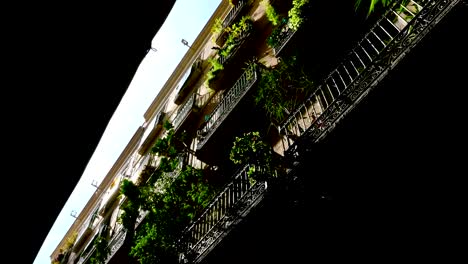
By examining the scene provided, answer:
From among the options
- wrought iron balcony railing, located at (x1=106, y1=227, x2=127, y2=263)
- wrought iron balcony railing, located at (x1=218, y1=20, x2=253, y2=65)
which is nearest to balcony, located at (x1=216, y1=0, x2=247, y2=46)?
wrought iron balcony railing, located at (x1=218, y1=20, x2=253, y2=65)

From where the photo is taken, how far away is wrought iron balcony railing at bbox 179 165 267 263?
650 cm

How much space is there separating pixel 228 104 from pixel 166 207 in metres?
3.75

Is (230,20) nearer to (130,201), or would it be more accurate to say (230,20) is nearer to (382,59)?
(130,201)

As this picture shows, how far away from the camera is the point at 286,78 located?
8773 millimetres

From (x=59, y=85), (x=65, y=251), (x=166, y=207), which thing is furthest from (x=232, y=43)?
(x=65, y=251)

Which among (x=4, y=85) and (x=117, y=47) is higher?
(x=117, y=47)

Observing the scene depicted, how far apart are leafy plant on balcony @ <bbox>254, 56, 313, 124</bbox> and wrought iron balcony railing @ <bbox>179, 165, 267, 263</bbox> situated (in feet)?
6.12

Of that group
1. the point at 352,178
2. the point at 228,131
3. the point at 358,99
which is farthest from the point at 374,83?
the point at 228,131

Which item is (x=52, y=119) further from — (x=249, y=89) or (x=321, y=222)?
(x=249, y=89)

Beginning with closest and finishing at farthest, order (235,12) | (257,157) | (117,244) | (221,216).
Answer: (257,157)
(221,216)
(117,244)
(235,12)

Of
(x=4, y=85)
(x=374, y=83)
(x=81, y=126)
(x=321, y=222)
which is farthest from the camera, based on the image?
(x=321, y=222)

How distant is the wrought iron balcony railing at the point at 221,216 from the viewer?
21.3 feet

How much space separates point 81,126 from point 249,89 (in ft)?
23.7

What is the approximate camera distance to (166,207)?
9.62m
